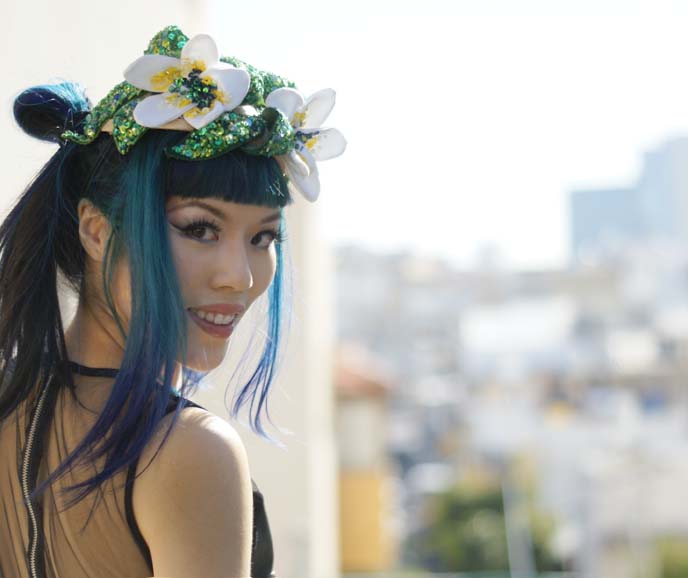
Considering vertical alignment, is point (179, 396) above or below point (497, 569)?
above

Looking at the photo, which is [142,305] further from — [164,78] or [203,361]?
[164,78]

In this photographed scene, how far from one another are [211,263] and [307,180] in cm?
16

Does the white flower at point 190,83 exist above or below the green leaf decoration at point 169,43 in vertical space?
below

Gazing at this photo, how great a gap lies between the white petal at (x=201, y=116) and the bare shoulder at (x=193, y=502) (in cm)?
27

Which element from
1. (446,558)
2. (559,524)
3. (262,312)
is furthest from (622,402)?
(262,312)

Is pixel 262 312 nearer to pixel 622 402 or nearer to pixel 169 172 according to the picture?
pixel 169 172

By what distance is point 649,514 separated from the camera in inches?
1022

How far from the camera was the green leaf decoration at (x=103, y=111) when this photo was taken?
1.09m

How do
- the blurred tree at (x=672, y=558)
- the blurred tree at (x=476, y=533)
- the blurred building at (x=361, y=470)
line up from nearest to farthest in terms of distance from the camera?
the blurred building at (x=361, y=470), the blurred tree at (x=672, y=558), the blurred tree at (x=476, y=533)

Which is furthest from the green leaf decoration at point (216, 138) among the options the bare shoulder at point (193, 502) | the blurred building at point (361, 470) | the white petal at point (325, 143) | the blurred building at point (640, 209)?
the blurred building at point (640, 209)

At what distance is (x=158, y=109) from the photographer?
106 centimetres

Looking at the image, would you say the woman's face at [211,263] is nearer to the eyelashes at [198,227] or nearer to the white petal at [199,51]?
the eyelashes at [198,227]

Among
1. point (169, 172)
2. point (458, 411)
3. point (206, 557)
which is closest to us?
point (206, 557)

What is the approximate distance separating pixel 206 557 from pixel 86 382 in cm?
21
